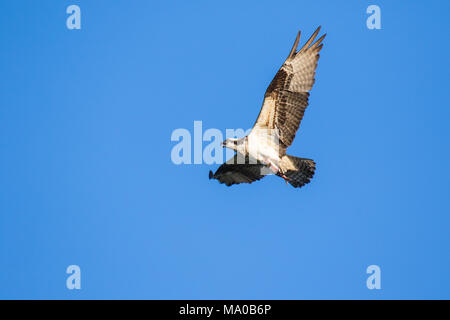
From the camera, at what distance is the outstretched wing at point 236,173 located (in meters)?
12.7

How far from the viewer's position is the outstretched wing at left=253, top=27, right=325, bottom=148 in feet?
36.4

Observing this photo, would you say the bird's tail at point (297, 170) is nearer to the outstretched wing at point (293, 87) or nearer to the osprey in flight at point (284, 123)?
the osprey in flight at point (284, 123)

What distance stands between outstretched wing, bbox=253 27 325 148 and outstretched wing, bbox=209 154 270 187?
1.72 meters

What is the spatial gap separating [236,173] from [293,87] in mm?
2814

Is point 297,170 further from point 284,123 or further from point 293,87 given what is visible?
point 293,87

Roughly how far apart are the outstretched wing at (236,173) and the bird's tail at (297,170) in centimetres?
71

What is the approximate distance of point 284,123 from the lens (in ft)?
37.3

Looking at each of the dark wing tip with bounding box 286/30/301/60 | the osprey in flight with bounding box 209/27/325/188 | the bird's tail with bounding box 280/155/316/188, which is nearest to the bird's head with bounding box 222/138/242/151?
the osprey in flight with bounding box 209/27/325/188

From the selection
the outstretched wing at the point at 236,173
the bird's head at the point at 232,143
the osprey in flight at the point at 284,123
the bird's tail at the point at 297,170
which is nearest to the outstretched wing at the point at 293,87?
the osprey in flight at the point at 284,123

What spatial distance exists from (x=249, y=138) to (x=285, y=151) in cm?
84

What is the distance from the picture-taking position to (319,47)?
11.2 metres
